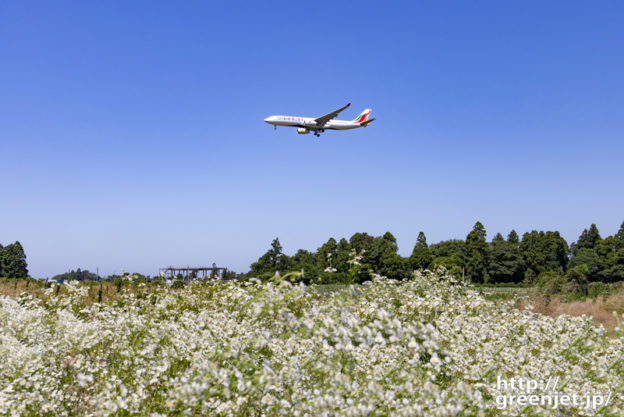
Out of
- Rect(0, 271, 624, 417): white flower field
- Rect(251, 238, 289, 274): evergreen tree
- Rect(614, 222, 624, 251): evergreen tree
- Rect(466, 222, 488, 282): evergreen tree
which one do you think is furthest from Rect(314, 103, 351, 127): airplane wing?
Rect(614, 222, 624, 251): evergreen tree

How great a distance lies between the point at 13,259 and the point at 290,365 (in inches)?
2621

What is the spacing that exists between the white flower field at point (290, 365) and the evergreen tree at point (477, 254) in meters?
65.2

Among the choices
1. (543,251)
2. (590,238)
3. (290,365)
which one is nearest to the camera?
(290,365)

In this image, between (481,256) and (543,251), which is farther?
(543,251)

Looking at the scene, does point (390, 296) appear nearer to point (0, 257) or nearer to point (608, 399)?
point (608, 399)

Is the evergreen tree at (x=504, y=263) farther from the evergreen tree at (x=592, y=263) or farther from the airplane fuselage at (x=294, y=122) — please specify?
the airplane fuselage at (x=294, y=122)

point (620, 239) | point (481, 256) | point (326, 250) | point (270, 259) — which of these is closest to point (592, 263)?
point (620, 239)

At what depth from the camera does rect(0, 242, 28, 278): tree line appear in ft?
186

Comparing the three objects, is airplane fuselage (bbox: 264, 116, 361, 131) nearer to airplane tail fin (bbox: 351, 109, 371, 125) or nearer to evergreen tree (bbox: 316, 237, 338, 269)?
airplane tail fin (bbox: 351, 109, 371, 125)

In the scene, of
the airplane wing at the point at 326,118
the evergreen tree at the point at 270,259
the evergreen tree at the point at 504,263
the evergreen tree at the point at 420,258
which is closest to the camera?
the airplane wing at the point at 326,118

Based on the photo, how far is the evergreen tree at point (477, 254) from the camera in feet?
226

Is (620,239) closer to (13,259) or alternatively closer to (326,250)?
(326,250)

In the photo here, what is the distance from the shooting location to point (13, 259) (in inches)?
2258

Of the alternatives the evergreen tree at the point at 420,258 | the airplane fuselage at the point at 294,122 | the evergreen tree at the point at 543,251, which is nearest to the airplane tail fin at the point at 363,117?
the airplane fuselage at the point at 294,122
